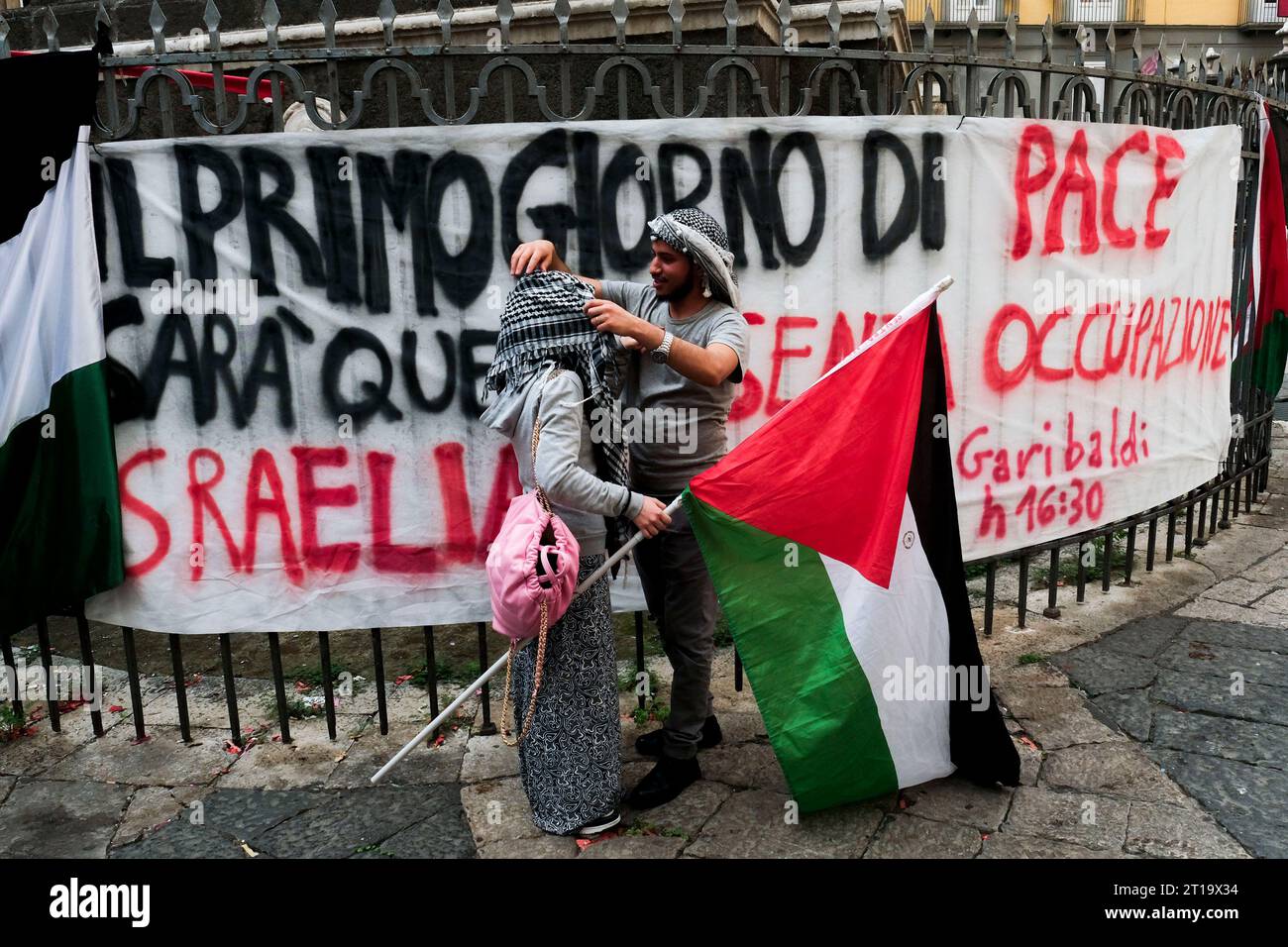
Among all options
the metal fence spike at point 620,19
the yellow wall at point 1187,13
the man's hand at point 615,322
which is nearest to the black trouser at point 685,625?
the man's hand at point 615,322

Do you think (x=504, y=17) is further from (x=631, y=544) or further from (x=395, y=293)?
(x=631, y=544)

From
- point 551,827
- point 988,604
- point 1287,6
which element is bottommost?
point 551,827

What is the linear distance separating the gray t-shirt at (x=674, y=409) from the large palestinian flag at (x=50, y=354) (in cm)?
194

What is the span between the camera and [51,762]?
3.82 m

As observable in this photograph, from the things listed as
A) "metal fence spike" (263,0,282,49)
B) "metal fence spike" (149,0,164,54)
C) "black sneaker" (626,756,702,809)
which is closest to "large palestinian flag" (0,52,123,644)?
"metal fence spike" (149,0,164,54)

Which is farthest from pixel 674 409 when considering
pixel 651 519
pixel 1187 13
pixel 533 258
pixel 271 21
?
pixel 1187 13

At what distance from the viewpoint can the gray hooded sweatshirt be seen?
2934 mm

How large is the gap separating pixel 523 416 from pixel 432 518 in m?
1.00

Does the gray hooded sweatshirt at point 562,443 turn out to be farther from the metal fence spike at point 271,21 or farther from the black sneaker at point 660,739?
the metal fence spike at point 271,21

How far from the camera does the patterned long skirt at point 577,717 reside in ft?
10.4

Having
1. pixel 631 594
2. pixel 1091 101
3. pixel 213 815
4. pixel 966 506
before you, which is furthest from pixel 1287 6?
pixel 213 815

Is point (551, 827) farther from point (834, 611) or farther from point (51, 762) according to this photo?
point (51, 762)

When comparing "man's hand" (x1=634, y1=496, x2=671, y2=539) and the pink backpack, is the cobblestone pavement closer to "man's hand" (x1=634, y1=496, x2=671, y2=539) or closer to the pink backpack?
the pink backpack

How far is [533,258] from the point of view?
3305mm
